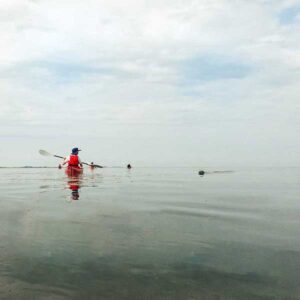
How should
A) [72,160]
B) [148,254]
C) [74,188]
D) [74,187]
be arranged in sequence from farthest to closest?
1. [72,160]
2. [74,187]
3. [74,188]
4. [148,254]

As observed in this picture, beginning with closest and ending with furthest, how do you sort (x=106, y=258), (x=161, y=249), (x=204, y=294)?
(x=204, y=294), (x=106, y=258), (x=161, y=249)

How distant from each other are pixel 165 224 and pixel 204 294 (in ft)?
17.5

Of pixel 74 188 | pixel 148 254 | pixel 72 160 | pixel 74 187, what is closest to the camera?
pixel 148 254

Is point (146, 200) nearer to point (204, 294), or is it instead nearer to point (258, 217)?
point (258, 217)

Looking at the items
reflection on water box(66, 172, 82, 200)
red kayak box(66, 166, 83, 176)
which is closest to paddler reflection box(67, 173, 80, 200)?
reflection on water box(66, 172, 82, 200)

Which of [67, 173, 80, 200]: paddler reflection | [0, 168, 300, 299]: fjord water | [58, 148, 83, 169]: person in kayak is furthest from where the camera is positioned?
[58, 148, 83, 169]: person in kayak

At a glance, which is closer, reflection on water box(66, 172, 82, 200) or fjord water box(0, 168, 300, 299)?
fjord water box(0, 168, 300, 299)

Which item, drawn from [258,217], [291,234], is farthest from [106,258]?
[258,217]

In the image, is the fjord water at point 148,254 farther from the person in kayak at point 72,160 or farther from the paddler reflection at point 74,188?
the person in kayak at point 72,160

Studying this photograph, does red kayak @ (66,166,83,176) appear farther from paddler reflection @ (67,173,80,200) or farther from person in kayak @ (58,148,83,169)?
paddler reflection @ (67,173,80,200)

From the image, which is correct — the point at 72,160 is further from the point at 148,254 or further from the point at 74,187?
the point at 148,254

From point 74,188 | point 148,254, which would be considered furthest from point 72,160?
point 148,254

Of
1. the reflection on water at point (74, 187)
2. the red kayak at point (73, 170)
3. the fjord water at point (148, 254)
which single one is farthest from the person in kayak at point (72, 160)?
the fjord water at point (148, 254)

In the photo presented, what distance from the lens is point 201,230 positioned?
32.2 ft
